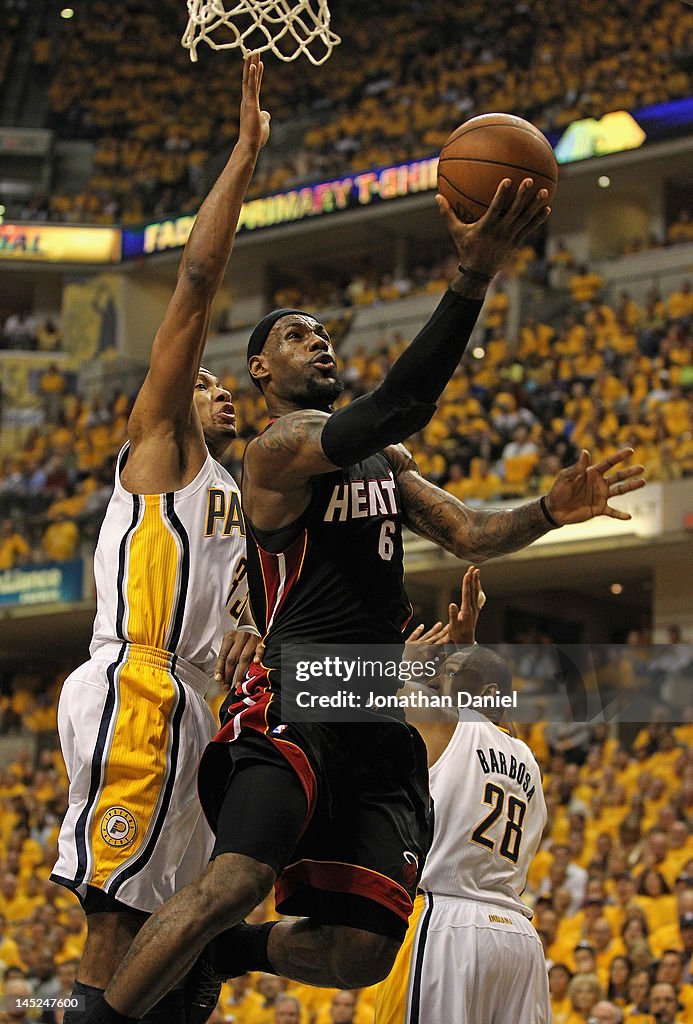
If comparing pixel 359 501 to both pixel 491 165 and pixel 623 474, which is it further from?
pixel 491 165

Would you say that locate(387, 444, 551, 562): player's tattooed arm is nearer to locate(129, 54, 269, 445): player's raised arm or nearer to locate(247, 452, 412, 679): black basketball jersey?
locate(247, 452, 412, 679): black basketball jersey

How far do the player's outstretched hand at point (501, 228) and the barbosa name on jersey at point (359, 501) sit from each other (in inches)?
36.1

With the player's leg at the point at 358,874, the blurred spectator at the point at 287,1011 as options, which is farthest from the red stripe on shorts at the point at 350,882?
the blurred spectator at the point at 287,1011

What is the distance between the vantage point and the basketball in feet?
12.5

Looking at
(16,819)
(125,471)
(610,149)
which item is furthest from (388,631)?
(610,149)

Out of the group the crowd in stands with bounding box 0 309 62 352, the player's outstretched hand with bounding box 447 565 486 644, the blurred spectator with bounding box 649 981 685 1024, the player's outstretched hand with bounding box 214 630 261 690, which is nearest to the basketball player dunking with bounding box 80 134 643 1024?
the player's outstretched hand with bounding box 214 630 261 690

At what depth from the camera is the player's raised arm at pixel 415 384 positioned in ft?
11.3

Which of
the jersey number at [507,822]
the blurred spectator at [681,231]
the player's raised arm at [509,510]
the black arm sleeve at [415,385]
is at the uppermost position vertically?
the blurred spectator at [681,231]

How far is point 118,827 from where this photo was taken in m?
4.00

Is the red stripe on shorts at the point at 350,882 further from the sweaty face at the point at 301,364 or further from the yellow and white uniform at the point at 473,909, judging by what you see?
the sweaty face at the point at 301,364

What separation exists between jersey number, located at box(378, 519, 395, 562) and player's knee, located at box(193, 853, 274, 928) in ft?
3.38

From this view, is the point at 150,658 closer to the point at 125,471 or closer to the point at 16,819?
the point at 125,471

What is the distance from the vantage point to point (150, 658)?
13.8 ft

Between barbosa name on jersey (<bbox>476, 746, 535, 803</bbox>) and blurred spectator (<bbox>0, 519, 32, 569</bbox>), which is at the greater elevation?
blurred spectator (<bbox>0, 519, 32, 569</bbox>)
